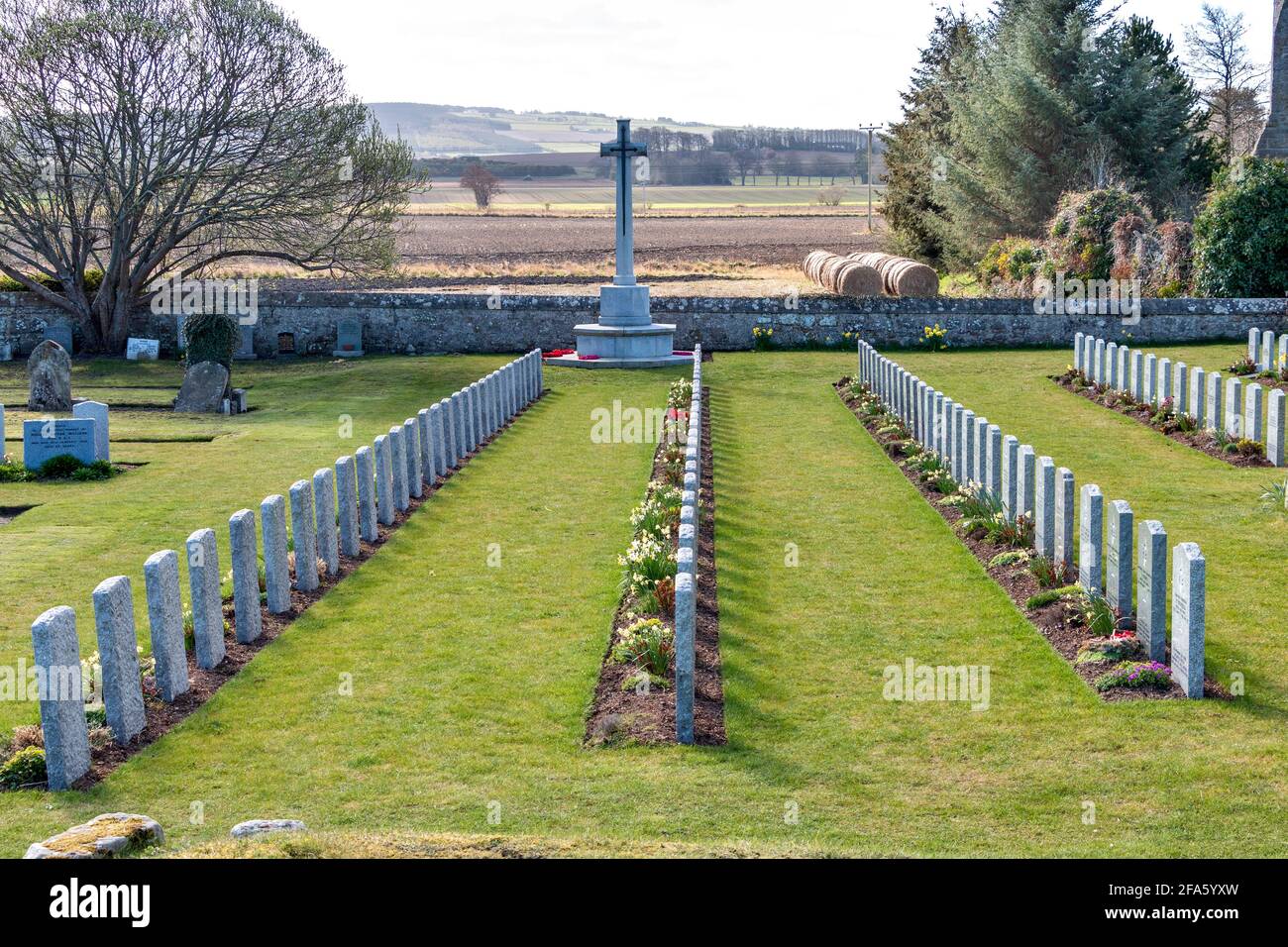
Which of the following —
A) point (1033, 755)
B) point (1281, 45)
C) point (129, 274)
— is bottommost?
point (1033, 755)

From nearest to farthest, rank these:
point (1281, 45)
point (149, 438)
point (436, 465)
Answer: point (436, 465)
point (149, 438)
point (1281, 45)

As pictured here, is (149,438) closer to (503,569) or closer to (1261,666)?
(503,569)

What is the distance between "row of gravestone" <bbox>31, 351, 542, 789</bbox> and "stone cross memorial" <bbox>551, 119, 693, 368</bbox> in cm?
1348

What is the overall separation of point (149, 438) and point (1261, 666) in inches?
651

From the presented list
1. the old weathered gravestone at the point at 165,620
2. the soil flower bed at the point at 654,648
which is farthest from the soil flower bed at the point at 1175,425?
the old weathered gravestone at the point at 165,620

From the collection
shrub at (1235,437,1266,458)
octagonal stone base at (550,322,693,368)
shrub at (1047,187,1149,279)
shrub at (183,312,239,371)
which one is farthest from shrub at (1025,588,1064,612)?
shrub at (1047,187,1149,279)

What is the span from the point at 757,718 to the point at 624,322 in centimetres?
2281

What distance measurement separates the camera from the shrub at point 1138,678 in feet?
30.6

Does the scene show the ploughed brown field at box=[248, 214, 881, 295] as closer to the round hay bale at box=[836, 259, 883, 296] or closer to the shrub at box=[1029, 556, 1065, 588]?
the round hay bale at box=[836, 259, 883, 296]

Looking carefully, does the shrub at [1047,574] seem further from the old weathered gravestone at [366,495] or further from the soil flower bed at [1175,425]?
the soil flower bed at [1175,425]

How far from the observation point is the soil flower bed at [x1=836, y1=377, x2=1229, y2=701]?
9.36 metres

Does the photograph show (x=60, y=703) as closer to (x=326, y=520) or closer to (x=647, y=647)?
(x=647, y=647)
